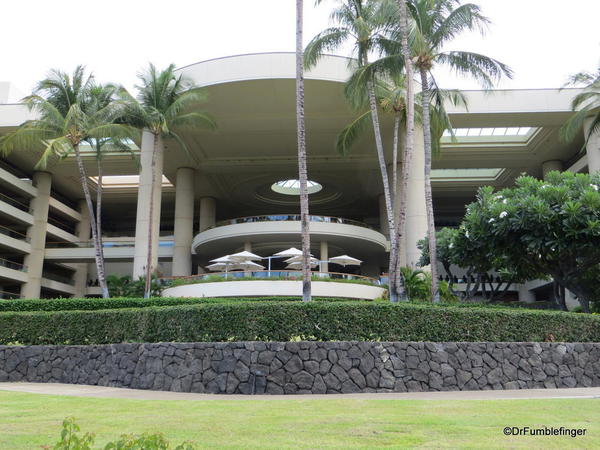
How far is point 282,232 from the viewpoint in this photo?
3491cm

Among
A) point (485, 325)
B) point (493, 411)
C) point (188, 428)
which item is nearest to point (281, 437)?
point (188, 428)

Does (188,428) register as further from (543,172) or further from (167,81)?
(543,172)

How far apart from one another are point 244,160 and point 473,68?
832 inches

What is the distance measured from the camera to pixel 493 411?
27.1ft

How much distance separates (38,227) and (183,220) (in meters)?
11.8

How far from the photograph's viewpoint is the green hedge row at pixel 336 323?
1315 cm

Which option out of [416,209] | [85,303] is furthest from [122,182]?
[85,303]

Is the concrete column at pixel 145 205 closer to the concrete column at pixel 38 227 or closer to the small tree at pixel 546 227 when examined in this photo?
the concrete column at pixel 38 227

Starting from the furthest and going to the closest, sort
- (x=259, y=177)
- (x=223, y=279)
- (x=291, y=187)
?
(x=291, y=187) → (x=259, y=177) → (x=223, y=279)

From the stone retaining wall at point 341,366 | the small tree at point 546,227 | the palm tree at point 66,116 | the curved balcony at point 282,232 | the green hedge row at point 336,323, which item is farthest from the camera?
the curved balcony at point 282,232

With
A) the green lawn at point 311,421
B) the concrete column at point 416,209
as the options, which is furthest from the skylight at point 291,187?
the green lawn at point 311,421

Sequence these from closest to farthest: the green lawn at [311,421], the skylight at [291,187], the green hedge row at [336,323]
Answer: the green lawn at [311,421] < the green hedge row at [336,323] < the skylight at [291,187]

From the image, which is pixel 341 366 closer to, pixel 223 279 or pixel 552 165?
pixel 223 279

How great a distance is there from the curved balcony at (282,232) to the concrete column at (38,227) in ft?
41.9
